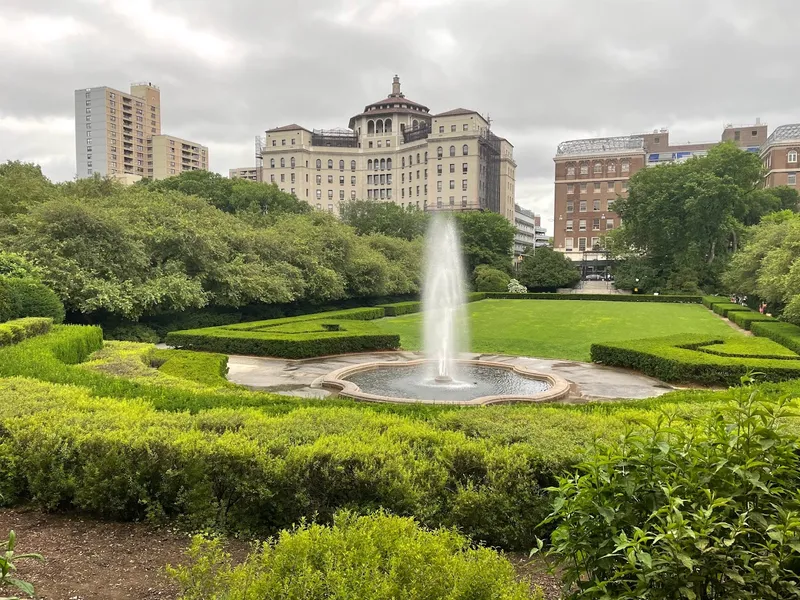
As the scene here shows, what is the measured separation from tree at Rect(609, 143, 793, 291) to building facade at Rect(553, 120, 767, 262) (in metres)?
25.6

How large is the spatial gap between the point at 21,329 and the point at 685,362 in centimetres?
1364

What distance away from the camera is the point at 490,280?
4556cm

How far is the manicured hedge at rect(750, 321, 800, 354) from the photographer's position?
14648 mm

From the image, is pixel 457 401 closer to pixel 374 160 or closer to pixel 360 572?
pixel 360 572

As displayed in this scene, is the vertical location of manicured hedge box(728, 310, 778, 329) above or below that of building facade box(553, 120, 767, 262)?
below

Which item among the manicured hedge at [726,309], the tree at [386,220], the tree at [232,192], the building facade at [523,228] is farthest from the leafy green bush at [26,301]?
the building facade at [523,228]

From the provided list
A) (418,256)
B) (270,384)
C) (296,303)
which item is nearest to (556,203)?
(418,256)

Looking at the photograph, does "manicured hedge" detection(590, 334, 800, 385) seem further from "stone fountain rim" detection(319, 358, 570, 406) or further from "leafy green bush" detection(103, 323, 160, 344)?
"leafy green bush" detection(103, 323, 160, 344)

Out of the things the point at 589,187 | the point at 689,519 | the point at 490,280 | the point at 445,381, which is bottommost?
the point at 445,381

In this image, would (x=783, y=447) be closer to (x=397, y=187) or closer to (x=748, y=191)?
(x=748, y=191)

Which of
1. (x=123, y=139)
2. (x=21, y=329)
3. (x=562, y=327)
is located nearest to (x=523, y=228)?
(x=123, y=139)

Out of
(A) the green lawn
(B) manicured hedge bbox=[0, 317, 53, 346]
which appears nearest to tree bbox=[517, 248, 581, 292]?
(A) the green lawn

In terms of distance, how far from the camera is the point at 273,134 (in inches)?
3644

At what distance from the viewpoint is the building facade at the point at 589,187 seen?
241 feet
